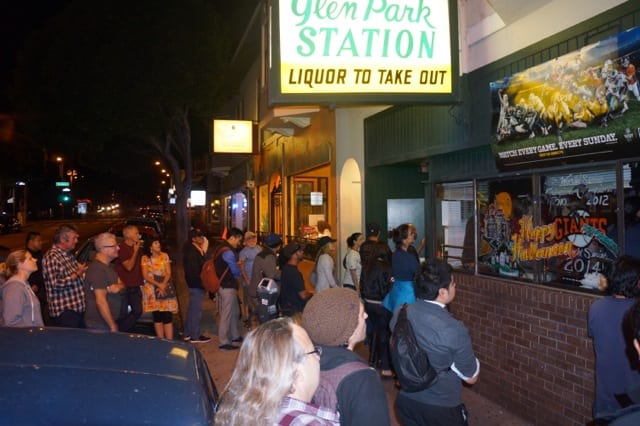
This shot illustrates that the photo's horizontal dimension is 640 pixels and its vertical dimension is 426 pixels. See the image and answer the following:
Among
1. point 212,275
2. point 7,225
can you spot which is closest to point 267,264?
point 212,275

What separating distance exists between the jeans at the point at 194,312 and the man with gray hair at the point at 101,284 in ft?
7.75

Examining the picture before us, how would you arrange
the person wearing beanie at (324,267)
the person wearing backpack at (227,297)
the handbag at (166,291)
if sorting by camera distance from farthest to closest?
1. the person wearing backpack at (227,297)
2. the handbag at (166,291)
3. the person wearing beanie at (324,267)

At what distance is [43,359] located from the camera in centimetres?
245

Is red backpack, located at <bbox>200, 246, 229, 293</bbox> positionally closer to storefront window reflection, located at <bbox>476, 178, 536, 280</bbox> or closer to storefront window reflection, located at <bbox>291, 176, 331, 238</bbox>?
storefront window reflection, located at <bbox>476, 178, 536, 280</bbox>

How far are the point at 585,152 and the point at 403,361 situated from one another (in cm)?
299

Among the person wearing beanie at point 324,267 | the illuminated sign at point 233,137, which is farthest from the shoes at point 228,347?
the illuminated sign at point 233,137

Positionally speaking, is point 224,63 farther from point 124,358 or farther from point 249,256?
point 124,358

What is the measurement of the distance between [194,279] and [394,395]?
12.1ft

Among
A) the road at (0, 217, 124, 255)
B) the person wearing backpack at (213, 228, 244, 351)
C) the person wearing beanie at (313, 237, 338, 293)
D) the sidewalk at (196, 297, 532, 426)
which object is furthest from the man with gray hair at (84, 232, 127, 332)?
the road at (0, 217, 124, 255)

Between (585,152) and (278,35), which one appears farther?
(278,35)

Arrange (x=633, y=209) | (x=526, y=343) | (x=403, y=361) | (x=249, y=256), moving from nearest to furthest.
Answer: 1. (x=403, y=361)
2. (x=633, y=209)
3. (x=526, y=343)
4. (x=249, y=256)

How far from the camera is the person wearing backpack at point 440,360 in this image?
3248mm

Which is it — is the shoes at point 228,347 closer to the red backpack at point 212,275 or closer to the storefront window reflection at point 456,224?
the red backpack at point 212,275

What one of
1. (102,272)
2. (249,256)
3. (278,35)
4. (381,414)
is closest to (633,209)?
(381,414)
